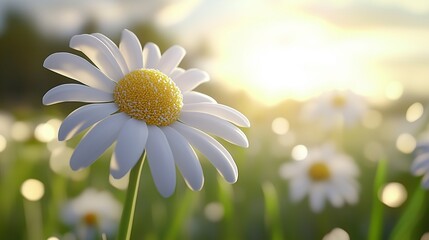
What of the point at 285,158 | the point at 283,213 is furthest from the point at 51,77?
the point at 283,213

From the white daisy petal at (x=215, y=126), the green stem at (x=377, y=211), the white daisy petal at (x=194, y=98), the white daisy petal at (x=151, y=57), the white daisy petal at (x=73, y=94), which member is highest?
the white daisy petal at (x=151, y=57)

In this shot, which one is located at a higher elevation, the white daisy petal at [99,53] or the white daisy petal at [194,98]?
the white daisy petal at [99,53]

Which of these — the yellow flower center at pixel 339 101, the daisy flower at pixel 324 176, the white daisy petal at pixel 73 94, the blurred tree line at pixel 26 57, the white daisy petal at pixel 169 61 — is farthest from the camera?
the blurred tree line at pixel 26 57

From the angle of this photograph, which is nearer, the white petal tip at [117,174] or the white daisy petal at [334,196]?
the white petal tip at [117,174]

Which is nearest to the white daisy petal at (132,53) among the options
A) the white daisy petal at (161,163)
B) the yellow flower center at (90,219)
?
the white daisy petal at (161,163)

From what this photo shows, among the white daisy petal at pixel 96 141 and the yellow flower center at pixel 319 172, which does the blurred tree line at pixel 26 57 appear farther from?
the white daisy petal at pixel 96 141

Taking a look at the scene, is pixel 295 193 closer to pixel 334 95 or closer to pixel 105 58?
pixel 334 95

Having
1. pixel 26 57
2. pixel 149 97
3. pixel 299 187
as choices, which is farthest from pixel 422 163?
pixel 26 57

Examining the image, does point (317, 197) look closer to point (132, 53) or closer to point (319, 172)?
point (319, 172)
